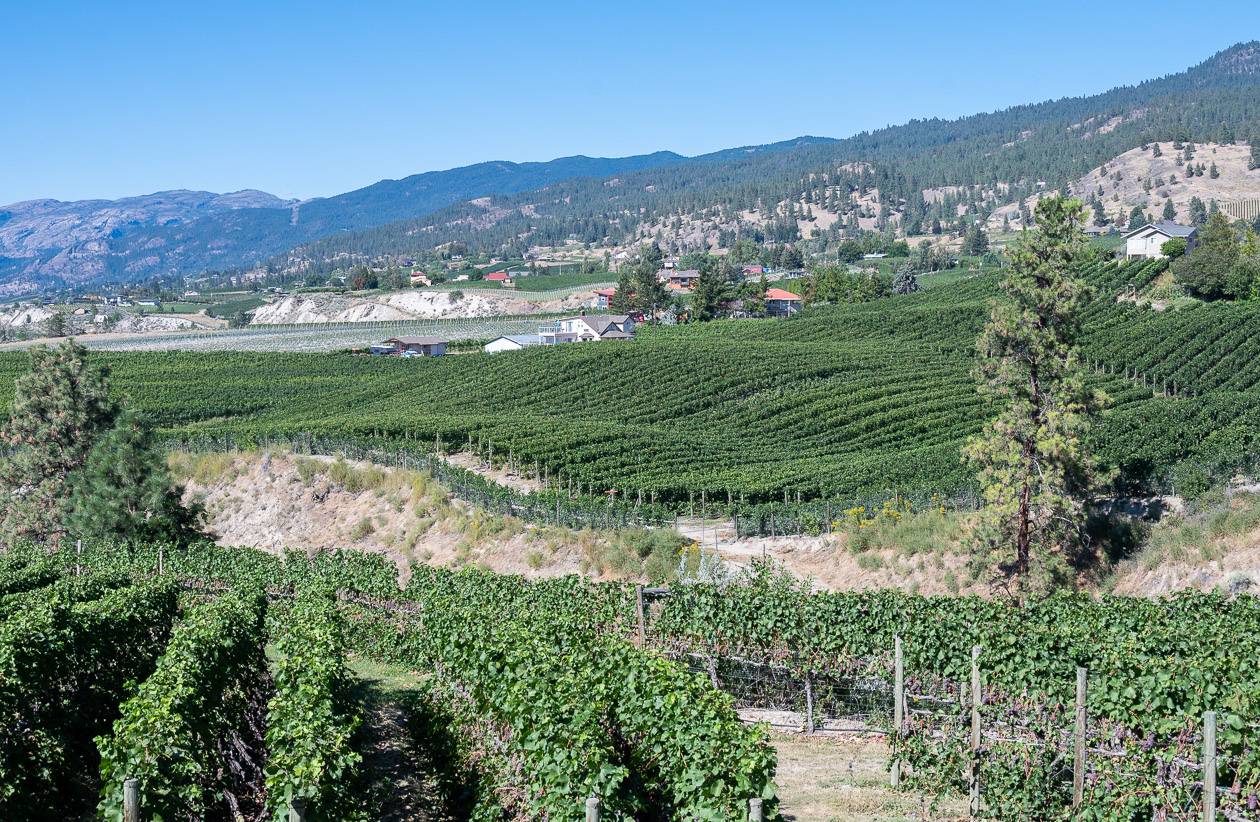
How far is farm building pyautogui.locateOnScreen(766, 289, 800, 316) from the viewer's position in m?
135

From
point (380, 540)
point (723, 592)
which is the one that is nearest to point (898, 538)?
point (723, 592)

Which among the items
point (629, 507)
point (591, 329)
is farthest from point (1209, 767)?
point (591, 329)

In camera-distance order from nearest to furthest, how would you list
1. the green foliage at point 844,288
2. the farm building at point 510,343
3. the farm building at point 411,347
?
the farm building at point 510,343 → the farm building at point 411,347 → the green foliage at point 844,288

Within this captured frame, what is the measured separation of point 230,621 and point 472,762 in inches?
229

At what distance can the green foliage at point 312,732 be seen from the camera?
1154cm

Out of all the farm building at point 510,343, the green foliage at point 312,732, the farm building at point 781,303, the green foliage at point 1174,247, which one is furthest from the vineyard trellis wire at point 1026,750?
the farm building at point 781,303

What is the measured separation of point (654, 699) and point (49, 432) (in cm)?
3742

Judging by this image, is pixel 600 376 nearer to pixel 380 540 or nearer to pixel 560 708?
pixel 380 540

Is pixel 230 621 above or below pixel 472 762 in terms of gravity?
above

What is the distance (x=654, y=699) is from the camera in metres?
13.2

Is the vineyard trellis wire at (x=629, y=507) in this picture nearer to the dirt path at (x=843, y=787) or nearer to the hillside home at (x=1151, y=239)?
the dirt path at (x=843, y=787)

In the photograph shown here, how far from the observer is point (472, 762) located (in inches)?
602

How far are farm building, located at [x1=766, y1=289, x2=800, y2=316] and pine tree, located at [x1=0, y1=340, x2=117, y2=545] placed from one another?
97.1 meters

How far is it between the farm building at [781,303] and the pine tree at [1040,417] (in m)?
103
